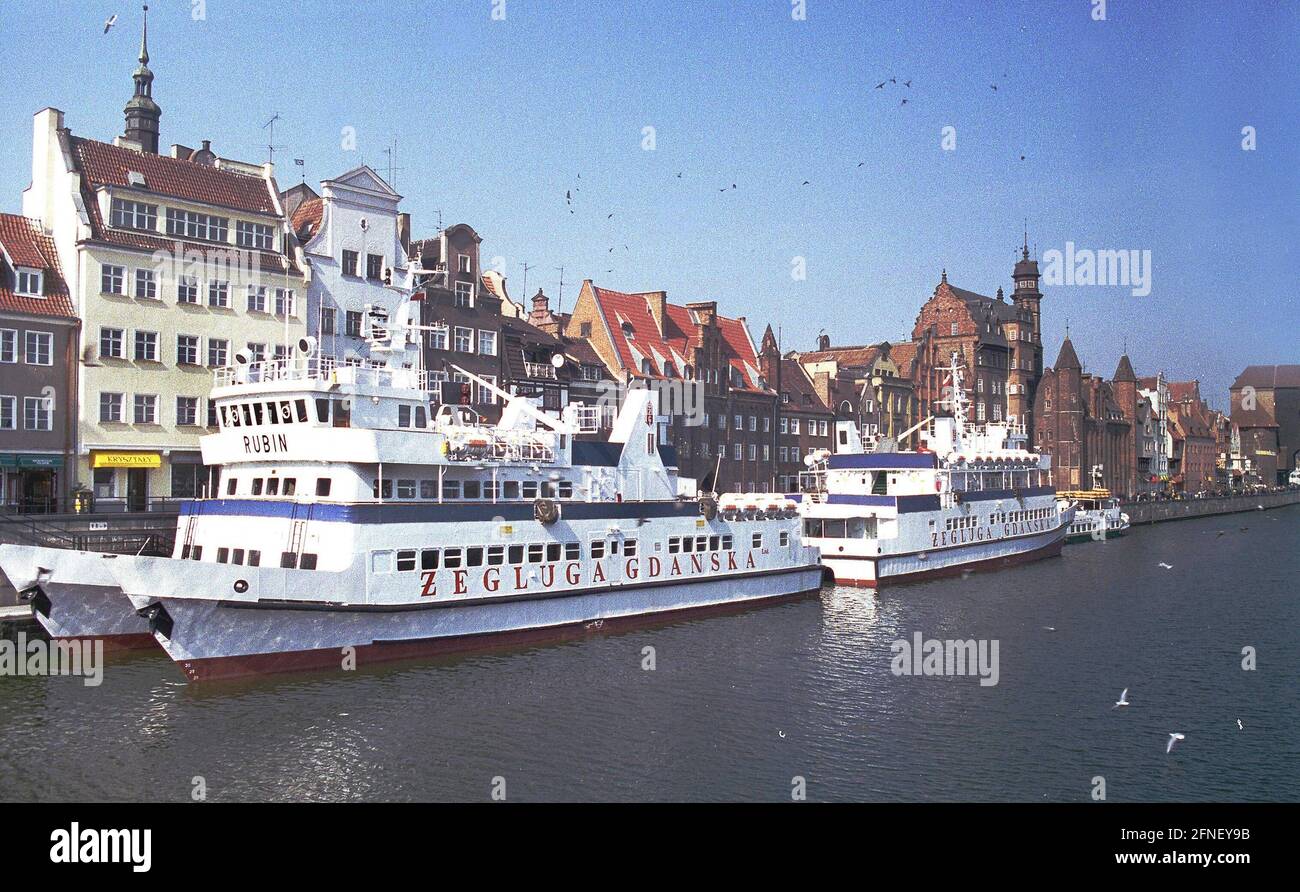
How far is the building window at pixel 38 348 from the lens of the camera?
1586 inches

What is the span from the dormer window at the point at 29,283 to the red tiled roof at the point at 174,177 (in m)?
4.74

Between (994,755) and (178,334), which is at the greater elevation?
(178,334)

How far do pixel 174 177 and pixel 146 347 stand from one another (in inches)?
329

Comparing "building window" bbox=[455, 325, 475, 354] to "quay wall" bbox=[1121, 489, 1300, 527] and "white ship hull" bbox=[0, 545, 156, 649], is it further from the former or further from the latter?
"quay wall" bbox=[1121, 489, 1300, 527]

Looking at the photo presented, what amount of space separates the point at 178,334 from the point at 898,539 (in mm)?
36290

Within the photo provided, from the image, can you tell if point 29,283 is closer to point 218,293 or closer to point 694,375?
point 218,293

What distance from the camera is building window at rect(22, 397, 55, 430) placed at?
4006 centimetres

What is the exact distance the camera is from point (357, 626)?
29.7 meters

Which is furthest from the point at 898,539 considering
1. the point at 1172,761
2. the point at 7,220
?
the point at 7,220

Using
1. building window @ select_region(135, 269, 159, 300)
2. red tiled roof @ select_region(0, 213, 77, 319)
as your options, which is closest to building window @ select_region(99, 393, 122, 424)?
red tiled roof @ select_region(0, 213, 77, 319)

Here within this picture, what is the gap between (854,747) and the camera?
24.5m

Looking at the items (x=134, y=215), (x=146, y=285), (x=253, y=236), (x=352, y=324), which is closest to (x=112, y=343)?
(x=146, y=285)

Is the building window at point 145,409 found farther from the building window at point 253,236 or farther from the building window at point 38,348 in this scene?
the building window at point 253,236
